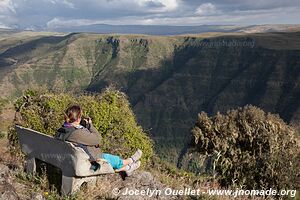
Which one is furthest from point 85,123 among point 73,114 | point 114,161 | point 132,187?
point 132,187

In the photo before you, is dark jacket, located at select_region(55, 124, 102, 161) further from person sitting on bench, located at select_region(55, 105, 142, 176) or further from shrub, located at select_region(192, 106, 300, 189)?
shrub, located at select_region(192, 106, 300, 189)

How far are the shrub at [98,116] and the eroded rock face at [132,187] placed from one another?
5465 mm

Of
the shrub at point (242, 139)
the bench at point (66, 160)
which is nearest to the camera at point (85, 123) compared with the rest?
the bench at point (66, 160)

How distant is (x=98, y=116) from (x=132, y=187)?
28.4ft

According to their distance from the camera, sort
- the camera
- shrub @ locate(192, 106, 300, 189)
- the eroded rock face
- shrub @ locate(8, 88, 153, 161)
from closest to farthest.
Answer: the eroded rock face
the camera
shrub @ locate(8, 88, 153, 161)
shrub @ locate(192, 106, 300, 189)

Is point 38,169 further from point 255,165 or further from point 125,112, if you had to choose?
point 255,165

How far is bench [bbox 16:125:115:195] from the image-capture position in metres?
7.48

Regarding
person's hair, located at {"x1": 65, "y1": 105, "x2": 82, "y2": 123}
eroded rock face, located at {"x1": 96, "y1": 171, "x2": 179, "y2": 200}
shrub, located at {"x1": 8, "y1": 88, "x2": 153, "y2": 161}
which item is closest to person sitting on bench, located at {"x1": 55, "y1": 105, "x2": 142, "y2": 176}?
person's hair, located at {"x1": 65, "y1": 105, "x2": 82, "y2": 123}

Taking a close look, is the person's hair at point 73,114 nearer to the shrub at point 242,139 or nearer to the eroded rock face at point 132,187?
the eroded rock face at point 132,187

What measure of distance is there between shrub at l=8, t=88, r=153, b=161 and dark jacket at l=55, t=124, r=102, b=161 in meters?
6.31

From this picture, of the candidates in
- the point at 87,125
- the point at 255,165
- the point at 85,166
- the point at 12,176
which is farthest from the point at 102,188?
the point at 255,165

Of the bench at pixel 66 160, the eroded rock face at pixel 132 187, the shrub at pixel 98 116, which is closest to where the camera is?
the bench at pixel 66 160

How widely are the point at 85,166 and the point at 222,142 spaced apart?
22404 mm

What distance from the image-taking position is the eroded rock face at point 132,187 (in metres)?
7.98
